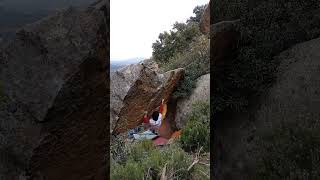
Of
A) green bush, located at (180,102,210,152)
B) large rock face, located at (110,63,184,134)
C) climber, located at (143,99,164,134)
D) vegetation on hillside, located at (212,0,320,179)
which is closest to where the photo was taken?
vegetation on hillside, located at (212,0,320,179)

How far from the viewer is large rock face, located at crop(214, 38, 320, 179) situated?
4.75 meters

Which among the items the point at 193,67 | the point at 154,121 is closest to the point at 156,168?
the point at 154,121

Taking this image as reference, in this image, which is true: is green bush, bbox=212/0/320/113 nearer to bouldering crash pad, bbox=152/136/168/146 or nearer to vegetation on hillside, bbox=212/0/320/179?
vegetation on hillside, bbox=212/0/320/179

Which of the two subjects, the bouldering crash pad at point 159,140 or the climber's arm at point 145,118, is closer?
the bouldering crash pad at point 159,140

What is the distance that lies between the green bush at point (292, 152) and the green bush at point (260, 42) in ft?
2.67

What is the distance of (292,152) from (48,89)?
2.49 m

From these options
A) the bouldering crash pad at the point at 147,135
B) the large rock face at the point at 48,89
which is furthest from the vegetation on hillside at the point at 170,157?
the large rock face at the point at 48,89

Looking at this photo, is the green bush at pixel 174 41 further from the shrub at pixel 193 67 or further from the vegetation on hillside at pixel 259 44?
the vegetation on hillside at pixel 259 44

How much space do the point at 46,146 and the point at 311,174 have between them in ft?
8.38

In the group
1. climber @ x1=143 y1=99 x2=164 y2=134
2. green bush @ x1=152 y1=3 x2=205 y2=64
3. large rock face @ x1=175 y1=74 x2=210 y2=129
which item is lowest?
climber @ x1=143 y1=99 x2=164 y2=134

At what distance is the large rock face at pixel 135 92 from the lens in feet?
36.4

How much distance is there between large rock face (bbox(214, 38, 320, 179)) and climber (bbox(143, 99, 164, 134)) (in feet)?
18.5

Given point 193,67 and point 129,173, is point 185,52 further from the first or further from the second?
point 129,173

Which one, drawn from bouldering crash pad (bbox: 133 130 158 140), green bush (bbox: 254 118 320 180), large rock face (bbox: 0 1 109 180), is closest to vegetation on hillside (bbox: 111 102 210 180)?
bouldering crash pad (bbox: 133 130 158 140)
